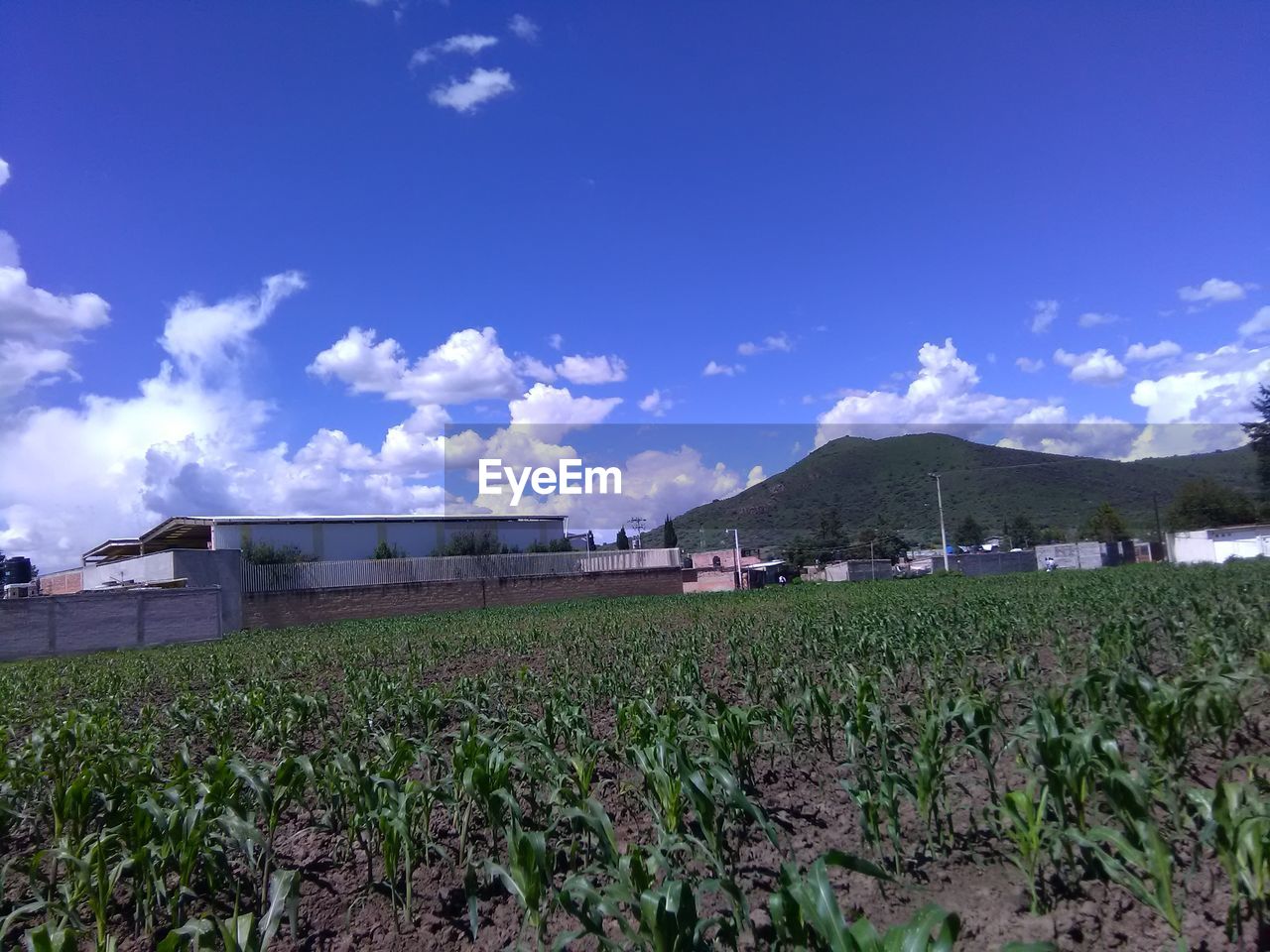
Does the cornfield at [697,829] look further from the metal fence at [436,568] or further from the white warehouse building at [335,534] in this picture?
the white warehouse building at [335,534]

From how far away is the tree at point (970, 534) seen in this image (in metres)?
76.4

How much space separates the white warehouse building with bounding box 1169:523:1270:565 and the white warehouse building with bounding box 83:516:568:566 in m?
42.6

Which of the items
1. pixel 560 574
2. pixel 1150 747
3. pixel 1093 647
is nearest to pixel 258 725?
pixel 1150 747

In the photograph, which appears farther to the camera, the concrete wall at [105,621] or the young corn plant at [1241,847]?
the concrete wall at [105,621]

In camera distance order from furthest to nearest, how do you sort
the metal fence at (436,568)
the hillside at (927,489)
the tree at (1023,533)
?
the hillside at (927,489) → the tree at (1023,533) → the metal fence at (436,568)

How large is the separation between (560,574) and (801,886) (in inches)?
1590

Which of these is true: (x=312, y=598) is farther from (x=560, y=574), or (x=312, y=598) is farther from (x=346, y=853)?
(x=346, y=853)

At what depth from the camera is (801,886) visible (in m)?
2.23

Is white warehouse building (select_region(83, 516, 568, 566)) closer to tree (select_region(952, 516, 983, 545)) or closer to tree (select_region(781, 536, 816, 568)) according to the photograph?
tree (select_region(781, 536, 816, 568))

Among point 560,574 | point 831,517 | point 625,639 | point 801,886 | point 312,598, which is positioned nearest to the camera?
point 801,886

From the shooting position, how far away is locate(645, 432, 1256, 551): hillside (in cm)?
8319

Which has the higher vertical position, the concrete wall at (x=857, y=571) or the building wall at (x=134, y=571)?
the building wall at (x=134, y=571)

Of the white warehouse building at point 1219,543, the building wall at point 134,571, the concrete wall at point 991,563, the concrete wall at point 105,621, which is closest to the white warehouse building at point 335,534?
the building wall at point 134,571

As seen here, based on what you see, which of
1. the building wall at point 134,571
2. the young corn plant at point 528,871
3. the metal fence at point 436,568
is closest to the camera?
the young corn plant at point 528,871
